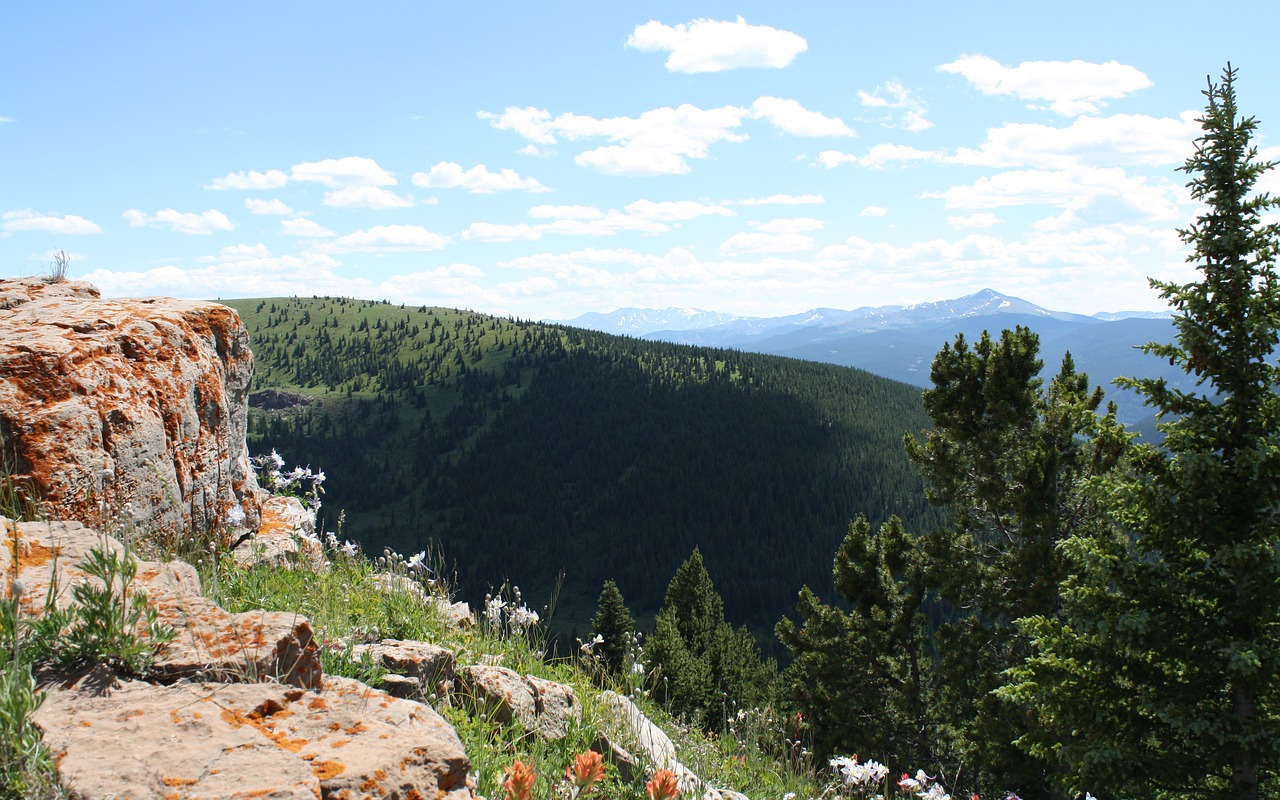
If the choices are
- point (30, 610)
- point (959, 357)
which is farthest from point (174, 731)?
point (959, 357)

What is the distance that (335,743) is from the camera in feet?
9.48

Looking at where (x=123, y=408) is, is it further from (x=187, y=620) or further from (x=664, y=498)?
(x=664, y=498)

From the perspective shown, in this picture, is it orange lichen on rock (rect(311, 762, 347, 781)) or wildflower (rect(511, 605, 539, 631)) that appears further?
wildflower (rect(511, 605, 539, 631))

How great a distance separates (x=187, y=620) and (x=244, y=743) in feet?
3.48

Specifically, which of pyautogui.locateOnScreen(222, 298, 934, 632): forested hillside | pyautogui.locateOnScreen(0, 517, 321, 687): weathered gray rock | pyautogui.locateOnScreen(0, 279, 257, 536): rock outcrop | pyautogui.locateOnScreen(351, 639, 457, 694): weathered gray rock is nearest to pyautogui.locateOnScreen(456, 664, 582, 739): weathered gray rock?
pyautogui.locateOnScreen(351, 639, 457, 694): weathered gray rock

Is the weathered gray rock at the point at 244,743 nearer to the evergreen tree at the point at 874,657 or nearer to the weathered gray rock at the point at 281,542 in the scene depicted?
the weathered gray rock at the point at 281,542

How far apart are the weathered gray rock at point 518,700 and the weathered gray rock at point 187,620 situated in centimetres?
134

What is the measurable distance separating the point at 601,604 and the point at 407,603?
36769mm

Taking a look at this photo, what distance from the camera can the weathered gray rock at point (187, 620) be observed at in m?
3.25

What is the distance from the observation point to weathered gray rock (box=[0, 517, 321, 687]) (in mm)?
3252

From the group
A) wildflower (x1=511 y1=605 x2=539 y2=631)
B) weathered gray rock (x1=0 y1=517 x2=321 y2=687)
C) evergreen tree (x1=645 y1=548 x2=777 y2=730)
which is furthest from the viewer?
evergreen tree (x1=645 y1=548 x2=777 y2=730)

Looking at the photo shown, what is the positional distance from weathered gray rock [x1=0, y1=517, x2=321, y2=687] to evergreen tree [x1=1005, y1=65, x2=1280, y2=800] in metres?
11.3

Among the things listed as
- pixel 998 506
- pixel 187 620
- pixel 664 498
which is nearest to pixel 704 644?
pixel 998 506

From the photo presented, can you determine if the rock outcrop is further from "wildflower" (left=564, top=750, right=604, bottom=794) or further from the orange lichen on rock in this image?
"wildflower" (left=564, top=750, right=604, bottom=794)
